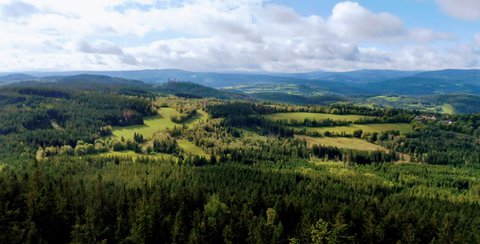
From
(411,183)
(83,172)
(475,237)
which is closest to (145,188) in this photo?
(83,172)

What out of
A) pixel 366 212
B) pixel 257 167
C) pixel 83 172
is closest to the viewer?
pixel 366 212

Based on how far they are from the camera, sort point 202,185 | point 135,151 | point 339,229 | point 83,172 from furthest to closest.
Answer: point 135,151, point 83,172, point 202,185, point 339,229

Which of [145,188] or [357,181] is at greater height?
[145,188]

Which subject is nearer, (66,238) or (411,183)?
(66,238)

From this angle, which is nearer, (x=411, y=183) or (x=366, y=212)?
(x=366, y=212)

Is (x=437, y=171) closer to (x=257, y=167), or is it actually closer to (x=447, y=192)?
(x=447, y=192)

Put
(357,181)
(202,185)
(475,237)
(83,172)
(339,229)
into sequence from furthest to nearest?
1. (357,181)
2. (83,172)
3. (202,185)
4. (475,237)
5. (339,229)

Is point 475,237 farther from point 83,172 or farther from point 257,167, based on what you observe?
point 83,172

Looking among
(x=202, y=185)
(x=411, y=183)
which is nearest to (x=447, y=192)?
(x=411, y=183)

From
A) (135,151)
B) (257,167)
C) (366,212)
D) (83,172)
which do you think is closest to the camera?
(366,212)
